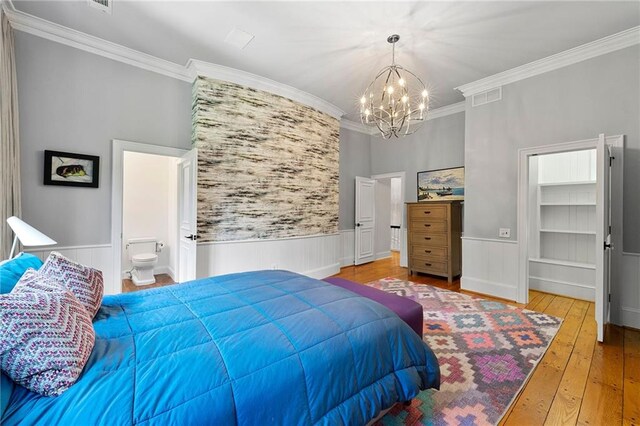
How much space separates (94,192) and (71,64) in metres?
1.39

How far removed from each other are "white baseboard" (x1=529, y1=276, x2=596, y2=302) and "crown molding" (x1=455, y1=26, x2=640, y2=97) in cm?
294

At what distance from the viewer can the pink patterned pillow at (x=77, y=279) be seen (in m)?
1.32

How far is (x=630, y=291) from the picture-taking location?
285cm

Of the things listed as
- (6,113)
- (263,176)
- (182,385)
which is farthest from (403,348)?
(6,113)

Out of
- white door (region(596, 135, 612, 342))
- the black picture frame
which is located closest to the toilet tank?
the black picture frame

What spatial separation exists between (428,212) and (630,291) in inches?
99.3

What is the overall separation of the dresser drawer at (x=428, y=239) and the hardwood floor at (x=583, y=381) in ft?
5.85

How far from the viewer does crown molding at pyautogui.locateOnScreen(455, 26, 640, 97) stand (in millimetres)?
2850

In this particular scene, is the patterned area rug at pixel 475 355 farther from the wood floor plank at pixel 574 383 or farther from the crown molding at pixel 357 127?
the crown molding at pixel 357 127

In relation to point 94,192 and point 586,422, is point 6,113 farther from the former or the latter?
point 586,422

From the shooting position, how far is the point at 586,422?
159 cm

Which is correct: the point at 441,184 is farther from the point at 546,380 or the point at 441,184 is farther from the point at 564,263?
the point at 546,380

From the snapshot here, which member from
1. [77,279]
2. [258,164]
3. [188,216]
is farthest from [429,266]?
[77,279]

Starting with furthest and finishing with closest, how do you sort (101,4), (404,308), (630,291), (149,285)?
(149,285)
(630,291)
(101,4)
(404,308)
